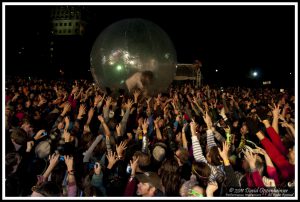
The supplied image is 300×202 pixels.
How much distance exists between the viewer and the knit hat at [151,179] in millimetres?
3332

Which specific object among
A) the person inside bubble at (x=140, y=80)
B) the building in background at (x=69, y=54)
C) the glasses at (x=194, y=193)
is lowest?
the glasses at (x=194, y=193)

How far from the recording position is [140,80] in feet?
23.4

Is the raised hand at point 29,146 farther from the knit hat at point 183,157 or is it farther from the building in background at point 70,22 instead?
the building in background at point 70,22

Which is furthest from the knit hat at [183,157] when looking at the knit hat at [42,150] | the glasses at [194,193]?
the knit hat at [42,150]

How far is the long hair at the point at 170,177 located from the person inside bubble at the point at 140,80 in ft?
11.7

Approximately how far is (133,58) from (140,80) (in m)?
0.54

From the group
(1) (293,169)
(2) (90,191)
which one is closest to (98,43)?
(2) (90,191)

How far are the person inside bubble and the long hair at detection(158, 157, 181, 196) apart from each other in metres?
3.58

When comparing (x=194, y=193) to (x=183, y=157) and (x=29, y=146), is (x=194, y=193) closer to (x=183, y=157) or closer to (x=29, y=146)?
(x=183, y=157)

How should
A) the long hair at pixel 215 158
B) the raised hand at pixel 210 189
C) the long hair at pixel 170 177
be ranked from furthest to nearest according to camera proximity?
the long hair at pixel 215 158, the long hair at pixel 170 177, the raised hand at pixel 210 189

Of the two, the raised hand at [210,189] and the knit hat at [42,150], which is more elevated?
the knit hat at [42,150]

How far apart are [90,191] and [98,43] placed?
523 cm

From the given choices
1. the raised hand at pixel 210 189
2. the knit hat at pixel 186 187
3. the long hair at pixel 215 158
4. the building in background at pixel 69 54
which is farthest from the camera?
the building in background at pixel 69 54

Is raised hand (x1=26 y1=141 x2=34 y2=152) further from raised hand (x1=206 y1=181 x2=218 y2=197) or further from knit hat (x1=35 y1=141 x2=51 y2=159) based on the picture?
raised hand (x1=206 y1=181 x2=218 y2=197)
